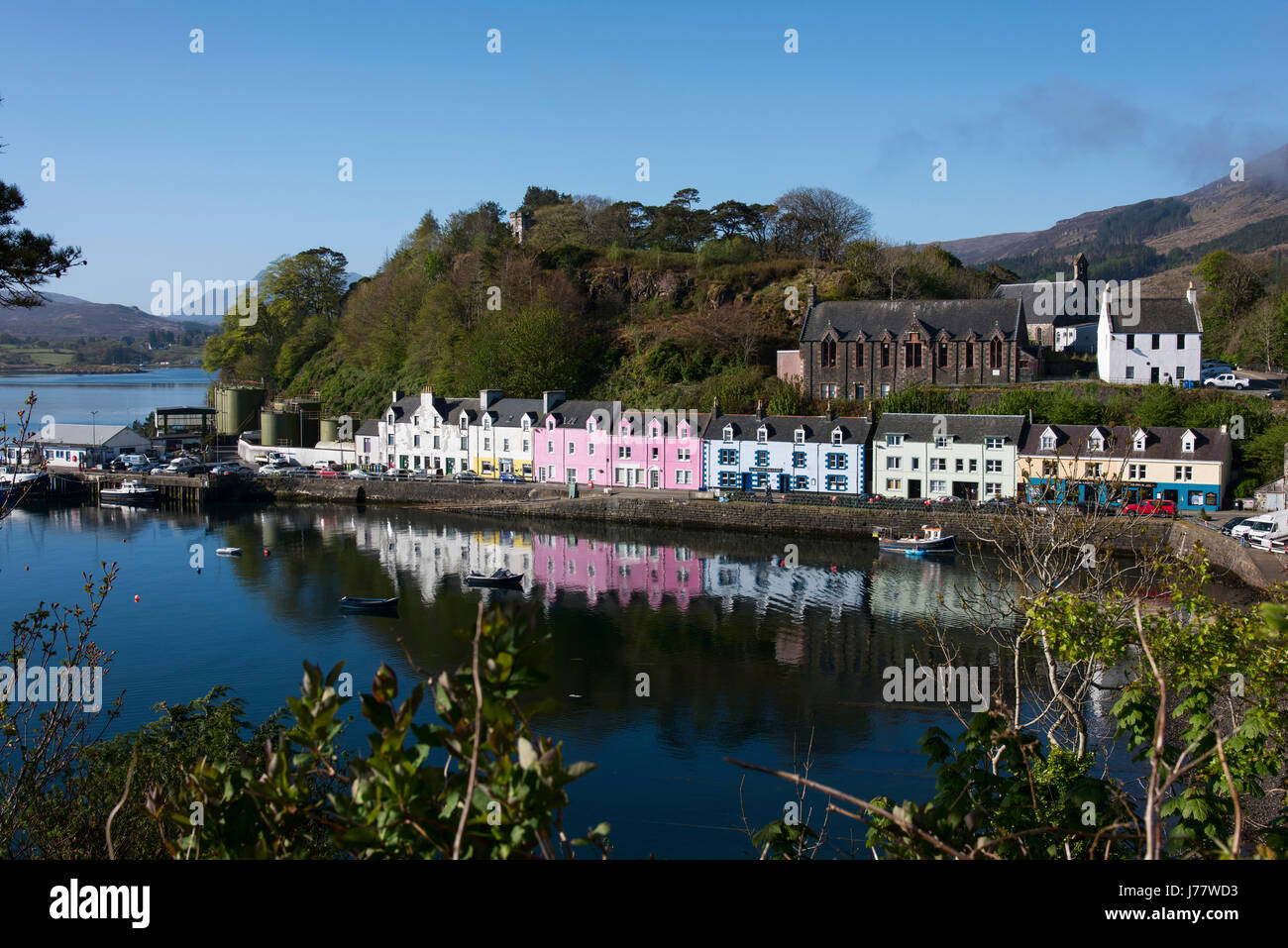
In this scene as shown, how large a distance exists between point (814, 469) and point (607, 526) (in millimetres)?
7779

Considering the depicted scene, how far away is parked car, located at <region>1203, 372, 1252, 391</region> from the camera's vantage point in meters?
34.9

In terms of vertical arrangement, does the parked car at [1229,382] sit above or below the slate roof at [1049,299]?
below

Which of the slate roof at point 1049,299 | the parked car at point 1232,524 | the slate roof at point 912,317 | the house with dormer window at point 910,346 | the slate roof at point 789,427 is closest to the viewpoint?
the parked car at point 1232,524

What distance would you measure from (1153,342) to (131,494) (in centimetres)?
4244

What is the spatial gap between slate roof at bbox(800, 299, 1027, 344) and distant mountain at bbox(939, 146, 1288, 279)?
5986cm

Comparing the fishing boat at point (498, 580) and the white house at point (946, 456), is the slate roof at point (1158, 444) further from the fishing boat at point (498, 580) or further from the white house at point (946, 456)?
the fishing boat at point (498, 580)

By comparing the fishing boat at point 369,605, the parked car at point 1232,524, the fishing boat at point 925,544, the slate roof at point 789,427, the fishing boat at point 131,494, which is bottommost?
the fishing boat at point 369,605

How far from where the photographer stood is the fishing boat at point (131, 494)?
1657 inches

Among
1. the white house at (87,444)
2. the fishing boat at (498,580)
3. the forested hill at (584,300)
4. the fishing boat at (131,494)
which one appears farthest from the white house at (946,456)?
the white house at (87,444)

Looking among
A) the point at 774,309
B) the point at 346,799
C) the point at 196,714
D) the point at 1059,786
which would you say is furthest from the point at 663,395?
the point at 346,799

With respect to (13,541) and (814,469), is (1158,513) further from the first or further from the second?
(13,541)

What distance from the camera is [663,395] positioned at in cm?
4400

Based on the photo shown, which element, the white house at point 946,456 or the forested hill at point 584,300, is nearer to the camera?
the white house at point 946,456

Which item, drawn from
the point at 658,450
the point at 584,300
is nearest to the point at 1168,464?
the point at 658,450
